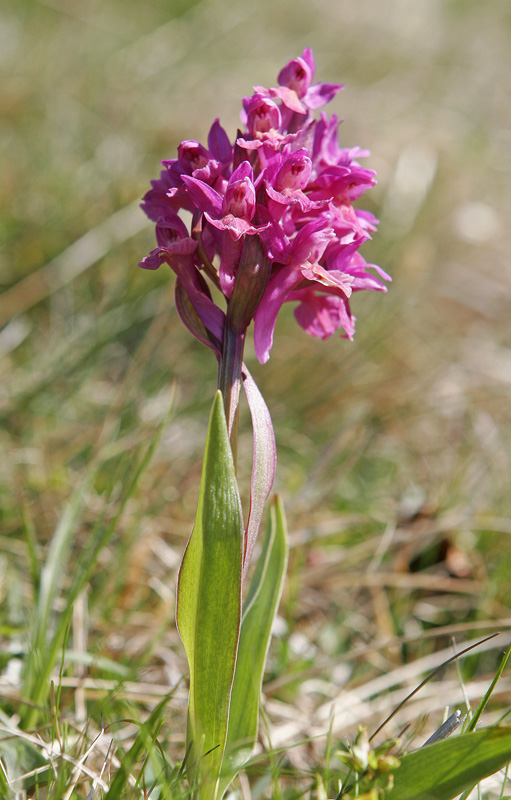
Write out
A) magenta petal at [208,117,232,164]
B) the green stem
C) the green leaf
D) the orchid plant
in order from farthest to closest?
magenta petal at [208,117,232,164]
the green stem
the orchid plant
the green leaf

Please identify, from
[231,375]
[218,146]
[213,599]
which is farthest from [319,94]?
[213,599]

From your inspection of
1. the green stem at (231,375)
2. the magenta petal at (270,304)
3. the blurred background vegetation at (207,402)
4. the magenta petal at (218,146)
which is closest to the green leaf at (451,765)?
the blurred background vegetation at (207,402)

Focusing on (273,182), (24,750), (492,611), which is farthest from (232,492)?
(492,611)

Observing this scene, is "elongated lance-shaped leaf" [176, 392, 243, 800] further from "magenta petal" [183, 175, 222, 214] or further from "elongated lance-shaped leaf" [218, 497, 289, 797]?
"magenta petal" [183, 175, 222, 214]

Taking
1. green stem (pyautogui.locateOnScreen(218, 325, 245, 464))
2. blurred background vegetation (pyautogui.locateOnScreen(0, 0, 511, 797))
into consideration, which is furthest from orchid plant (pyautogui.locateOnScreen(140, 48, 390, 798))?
blurred background vegetation (pyautogui.locateOnScreen(0, 0, 511, 797))

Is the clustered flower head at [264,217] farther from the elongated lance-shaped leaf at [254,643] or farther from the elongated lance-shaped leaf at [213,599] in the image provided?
the elongated lance-shaped leaf at [254,643]

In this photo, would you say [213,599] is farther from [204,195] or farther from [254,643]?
[204,195]

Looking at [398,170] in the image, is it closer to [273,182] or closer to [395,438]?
[395,438]
